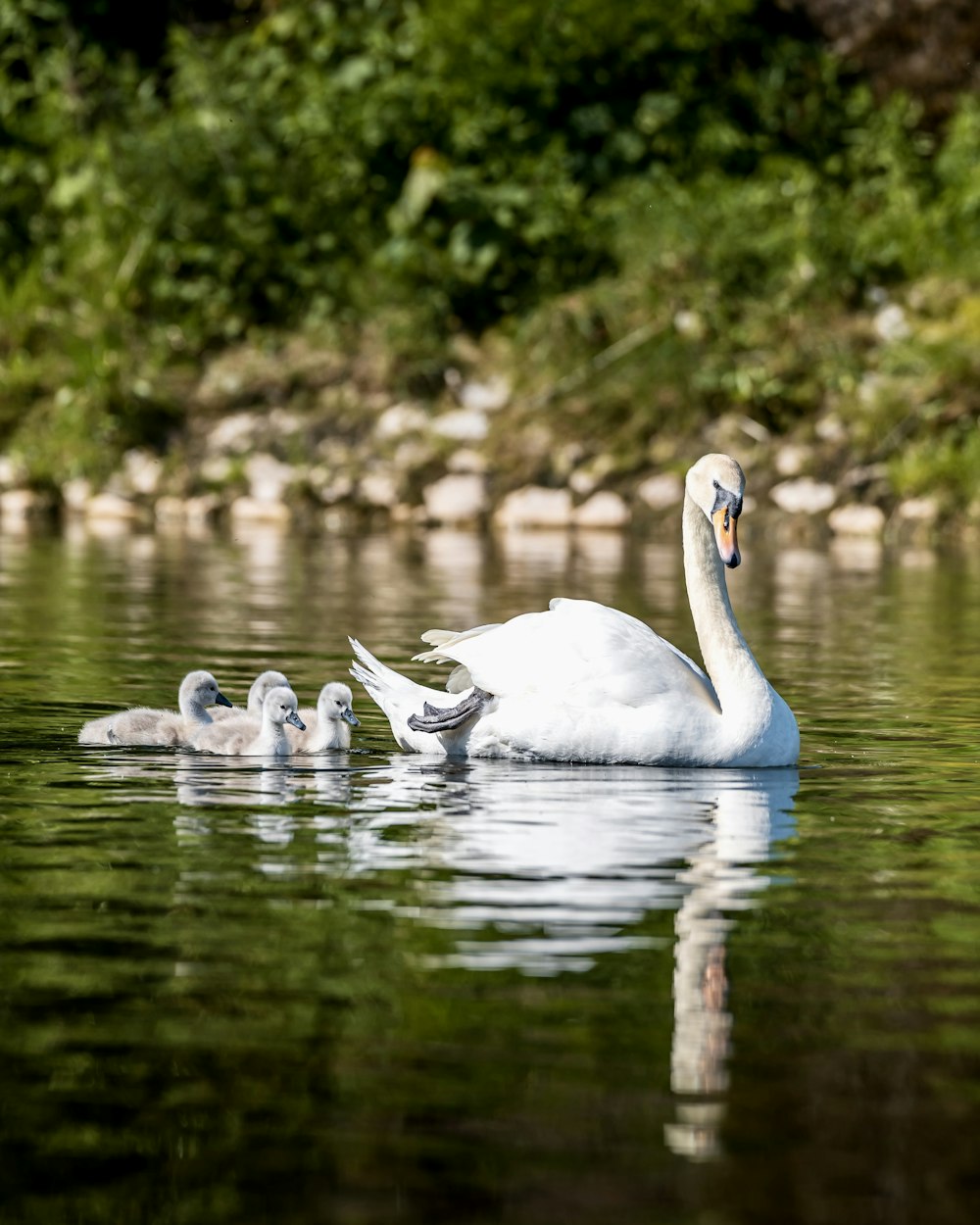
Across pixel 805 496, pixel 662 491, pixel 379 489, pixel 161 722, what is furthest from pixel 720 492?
pixel 379 489

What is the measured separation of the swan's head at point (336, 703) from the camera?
8.38 meters

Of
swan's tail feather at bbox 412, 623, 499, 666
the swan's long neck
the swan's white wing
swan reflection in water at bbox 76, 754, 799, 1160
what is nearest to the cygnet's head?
swan reflection in water at bbox 76, 754, 799, 1160

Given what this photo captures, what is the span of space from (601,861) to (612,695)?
1.78 metres

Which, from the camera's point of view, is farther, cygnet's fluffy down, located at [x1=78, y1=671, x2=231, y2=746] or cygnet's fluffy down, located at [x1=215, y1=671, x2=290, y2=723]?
cygnet's fluffy down, located at [x1=78, y1=671, x2=231, y2=746]

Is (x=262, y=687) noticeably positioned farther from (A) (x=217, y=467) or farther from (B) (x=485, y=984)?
(A) (x=217, y=467)

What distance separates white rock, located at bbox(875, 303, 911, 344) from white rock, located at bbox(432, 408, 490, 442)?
4.05 meters

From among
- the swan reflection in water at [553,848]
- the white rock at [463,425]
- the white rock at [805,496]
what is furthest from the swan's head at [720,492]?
the white rock at [463,425]

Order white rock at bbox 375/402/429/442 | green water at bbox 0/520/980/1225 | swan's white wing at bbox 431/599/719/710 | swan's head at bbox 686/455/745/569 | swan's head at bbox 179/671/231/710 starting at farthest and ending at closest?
white rock at bbox 375/402/429/442
swan's head at bbox 179/671/231/710
swan's head at bbox 686/455/745/569
swan's white wing at bbox 431/599/719/710
green water at bbox 0/520/980/1225

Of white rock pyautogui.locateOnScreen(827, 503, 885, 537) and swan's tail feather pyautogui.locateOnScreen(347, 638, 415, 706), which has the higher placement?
white rock pyautogui.locateOnScreen(827, 503, 885, 537)

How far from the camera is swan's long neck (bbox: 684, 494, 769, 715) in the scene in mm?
8141

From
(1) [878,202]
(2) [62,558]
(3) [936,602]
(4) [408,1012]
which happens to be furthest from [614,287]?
(4) [408,1012]

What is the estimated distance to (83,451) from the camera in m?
25.2

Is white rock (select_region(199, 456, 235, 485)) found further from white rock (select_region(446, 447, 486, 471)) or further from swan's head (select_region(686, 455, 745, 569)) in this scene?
swan's head (select_region(686, 455, 745, 569))

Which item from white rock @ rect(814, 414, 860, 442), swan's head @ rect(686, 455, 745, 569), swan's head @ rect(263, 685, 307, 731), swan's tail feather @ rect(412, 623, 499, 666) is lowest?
swan's head @ rect(263, 685, 307, 731)
